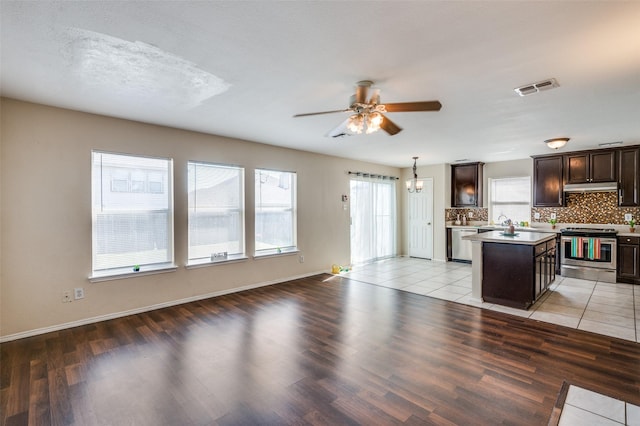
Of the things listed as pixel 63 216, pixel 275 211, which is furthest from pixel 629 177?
pixel 63 216

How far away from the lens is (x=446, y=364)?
2.62m

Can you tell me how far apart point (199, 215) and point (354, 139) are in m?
2.67

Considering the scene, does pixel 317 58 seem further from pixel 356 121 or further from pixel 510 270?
pixel 510 270

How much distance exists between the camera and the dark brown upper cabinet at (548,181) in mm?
6145

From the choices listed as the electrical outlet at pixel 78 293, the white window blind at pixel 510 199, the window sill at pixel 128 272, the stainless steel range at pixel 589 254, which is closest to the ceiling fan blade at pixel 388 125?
the window sill at pixel 128 272

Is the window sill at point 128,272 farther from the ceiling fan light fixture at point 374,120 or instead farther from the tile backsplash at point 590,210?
A: the tile backsplash at point 590,210

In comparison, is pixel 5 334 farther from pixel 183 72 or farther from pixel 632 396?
pixel 632 396

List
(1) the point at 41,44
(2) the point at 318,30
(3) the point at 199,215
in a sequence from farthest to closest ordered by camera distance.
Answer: (3) the point at 199,215
(1) the point at 41,44
(2) the point at 318,30

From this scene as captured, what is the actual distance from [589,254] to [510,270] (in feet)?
8.90

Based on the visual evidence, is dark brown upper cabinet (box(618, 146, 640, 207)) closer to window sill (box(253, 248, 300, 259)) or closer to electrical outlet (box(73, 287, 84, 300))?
window sill (box(253, 248, 300, 259))

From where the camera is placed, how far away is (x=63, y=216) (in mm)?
3416

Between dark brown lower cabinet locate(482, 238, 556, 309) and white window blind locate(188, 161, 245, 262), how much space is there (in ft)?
12.3

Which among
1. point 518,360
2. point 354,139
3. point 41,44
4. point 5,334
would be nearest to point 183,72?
point 41,44

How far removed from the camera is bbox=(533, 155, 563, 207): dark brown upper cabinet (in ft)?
20.2
